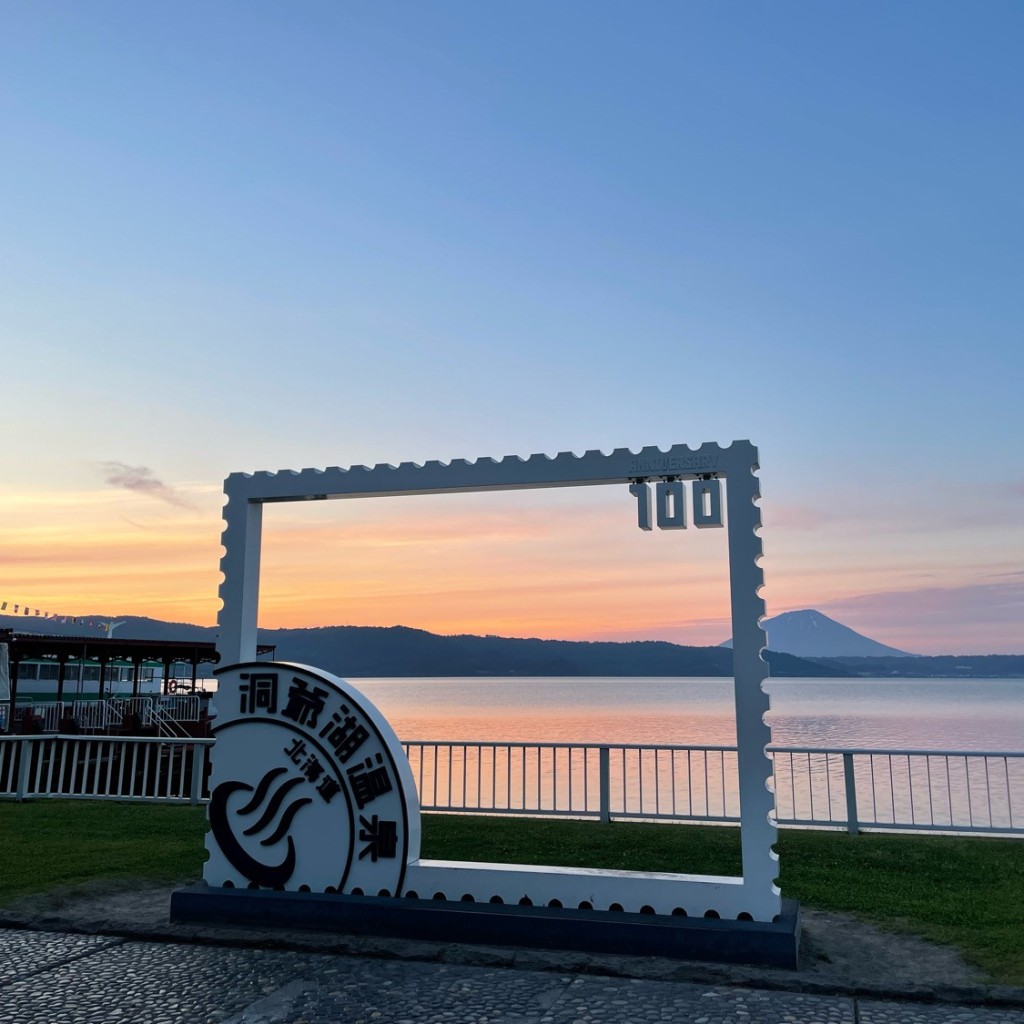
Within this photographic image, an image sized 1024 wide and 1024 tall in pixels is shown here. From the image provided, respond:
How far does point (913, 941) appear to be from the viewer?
577 cm

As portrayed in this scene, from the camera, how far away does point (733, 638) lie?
5.64 metres

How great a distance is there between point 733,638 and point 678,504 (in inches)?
38.0

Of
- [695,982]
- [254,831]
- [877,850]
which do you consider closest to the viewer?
[695,982]

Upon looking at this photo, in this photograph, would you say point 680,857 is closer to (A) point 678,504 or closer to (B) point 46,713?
(A) point 678,504

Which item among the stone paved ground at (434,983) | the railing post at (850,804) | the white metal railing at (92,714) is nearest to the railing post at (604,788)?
the railing post at (850,804)

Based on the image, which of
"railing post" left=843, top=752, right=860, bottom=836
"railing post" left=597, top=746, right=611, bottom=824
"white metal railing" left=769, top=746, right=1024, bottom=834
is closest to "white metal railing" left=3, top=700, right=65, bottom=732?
"railing post" left=597, top=746, right=611, bottom=824

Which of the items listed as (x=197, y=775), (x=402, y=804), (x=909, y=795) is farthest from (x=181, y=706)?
(x=402, y=804)

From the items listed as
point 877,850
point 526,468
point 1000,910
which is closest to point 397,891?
point 526,468

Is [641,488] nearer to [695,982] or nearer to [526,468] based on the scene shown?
[526,468]

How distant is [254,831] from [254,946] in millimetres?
899

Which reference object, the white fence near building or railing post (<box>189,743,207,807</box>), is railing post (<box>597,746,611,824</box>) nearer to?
the white fence near building

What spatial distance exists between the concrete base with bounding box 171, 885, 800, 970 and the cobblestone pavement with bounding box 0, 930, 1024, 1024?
36 cm

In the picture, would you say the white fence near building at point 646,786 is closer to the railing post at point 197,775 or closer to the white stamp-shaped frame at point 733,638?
the railing post at point 197,775

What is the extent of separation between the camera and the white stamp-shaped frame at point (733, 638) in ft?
17.9
